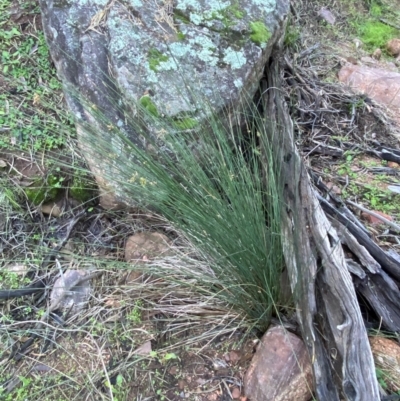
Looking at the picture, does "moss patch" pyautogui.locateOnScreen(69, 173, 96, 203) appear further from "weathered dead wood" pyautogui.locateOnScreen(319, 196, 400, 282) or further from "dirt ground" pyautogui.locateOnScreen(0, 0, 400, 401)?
"weathered dead wood" pyautogui.locateOnScreen(319, 196, 400, 282)

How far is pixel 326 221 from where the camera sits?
1.57 m

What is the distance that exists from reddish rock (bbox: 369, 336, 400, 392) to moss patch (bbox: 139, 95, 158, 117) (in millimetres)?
1218

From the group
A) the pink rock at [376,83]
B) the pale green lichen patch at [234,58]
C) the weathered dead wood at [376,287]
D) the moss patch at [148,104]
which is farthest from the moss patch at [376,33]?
the weathered dead wood at [376,287]

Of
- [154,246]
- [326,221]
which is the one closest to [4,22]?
[154,246]

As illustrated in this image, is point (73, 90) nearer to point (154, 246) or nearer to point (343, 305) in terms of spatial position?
point (154, 246)

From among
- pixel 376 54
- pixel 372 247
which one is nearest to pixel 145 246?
pixel 372 247

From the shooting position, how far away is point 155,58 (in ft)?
6.29

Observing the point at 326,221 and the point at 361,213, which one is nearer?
the point at 326,221

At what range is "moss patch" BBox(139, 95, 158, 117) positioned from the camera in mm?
1805

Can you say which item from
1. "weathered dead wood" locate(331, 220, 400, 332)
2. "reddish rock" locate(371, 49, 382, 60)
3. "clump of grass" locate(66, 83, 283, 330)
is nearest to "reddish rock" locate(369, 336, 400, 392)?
"weathered dead wood" locate(331, 220, 400, 332)

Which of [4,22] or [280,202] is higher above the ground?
[4,22]

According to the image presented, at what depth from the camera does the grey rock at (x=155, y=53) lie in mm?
1858

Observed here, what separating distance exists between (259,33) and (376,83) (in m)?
1.08

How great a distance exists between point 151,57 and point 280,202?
892 mm
